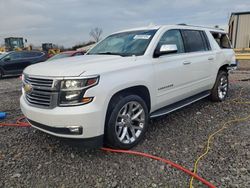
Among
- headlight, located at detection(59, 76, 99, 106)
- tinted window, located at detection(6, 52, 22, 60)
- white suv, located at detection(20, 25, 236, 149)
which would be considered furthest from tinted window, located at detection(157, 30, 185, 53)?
tinted window, located at detection(6, 52, 22, 60)

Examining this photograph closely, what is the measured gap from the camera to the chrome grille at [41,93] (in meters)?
2.74

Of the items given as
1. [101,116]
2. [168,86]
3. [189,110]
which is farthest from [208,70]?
[101,116]

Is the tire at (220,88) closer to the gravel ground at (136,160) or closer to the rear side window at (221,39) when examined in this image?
the rear side window at (221,39)

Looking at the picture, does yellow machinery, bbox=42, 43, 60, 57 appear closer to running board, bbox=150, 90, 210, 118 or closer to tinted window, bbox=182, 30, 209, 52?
tinted window, bbox=182, 30, 209, 52

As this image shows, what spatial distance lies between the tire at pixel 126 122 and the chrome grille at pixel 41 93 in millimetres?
781

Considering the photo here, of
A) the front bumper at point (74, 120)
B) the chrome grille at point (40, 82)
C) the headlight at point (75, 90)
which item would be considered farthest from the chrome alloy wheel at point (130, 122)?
the chrome grille at point (40, 82)

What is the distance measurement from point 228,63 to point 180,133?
2.96 metres

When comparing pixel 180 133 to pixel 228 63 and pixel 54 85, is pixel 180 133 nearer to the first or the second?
pixel 54 85

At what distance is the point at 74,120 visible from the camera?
265 cm

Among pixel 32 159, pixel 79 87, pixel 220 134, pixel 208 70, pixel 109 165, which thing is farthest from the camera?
pixel 208 70

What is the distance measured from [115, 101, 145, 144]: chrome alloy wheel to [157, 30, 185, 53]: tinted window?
3.79 ft

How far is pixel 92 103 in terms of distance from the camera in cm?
269

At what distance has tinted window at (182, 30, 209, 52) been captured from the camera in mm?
4402

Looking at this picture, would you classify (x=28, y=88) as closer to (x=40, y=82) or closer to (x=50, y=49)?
(x=40, y=82)
